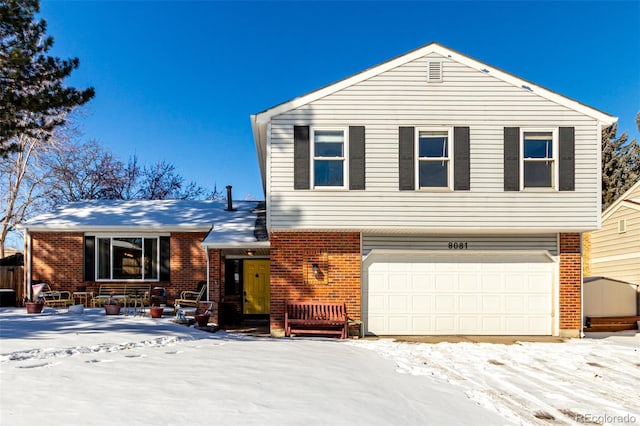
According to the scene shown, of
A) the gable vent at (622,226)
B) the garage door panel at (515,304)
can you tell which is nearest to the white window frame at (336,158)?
the garage door panel at (515,304)

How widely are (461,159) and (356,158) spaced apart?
2622mm

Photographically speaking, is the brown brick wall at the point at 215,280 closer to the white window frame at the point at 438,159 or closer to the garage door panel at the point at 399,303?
the garage door panel at the point at 399,303

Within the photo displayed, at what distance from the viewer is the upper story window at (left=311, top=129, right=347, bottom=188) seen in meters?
11.6

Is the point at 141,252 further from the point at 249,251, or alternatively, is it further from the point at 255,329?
the point at 255,329

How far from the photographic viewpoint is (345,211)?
1145cm

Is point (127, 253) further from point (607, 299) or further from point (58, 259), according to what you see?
point (607, 299)

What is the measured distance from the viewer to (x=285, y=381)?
5926 millimetres

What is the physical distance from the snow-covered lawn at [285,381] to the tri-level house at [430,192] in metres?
1.88

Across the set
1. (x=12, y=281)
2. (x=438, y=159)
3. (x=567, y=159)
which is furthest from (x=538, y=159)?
(x=12, y=281)

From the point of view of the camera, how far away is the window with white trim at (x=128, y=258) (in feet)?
50.4

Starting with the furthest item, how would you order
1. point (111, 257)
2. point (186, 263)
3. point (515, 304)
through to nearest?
1. point (111, 257)
2. point (186, 263)
3. point (515, 304)

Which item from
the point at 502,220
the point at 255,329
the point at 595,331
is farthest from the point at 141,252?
the point at 595,331

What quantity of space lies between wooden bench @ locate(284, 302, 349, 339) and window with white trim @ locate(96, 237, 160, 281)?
5.95m

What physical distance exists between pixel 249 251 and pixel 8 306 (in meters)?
7.86
